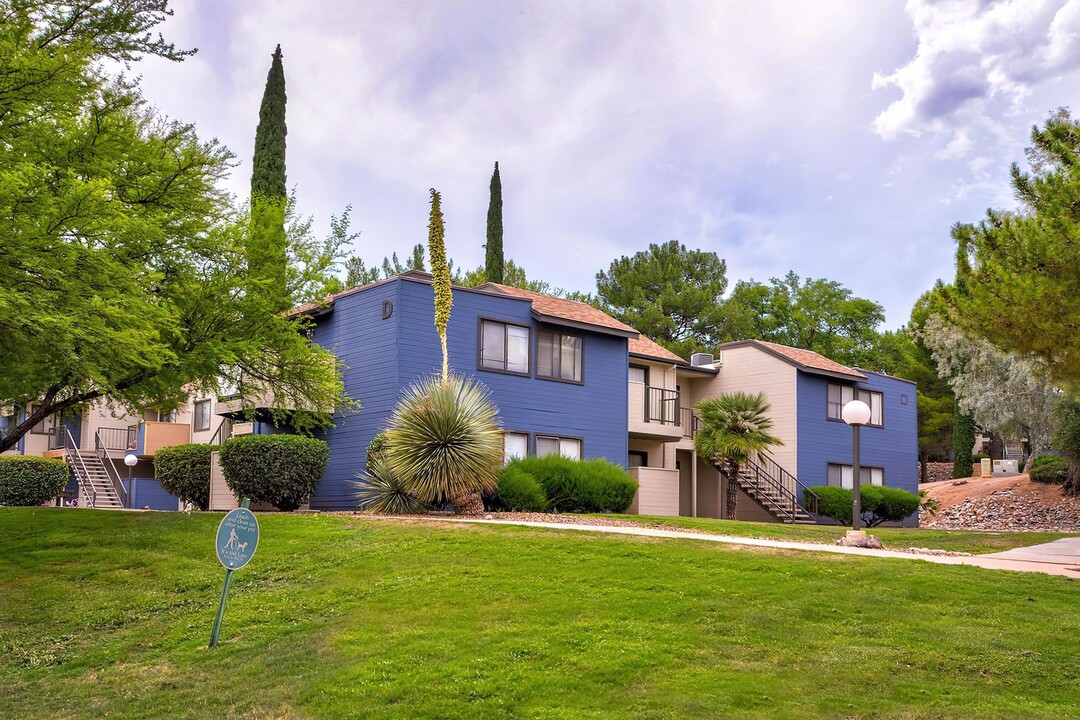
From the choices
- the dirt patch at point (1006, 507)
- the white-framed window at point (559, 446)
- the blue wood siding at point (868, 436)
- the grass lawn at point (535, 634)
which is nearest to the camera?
the grass lawn at point (535, 634)

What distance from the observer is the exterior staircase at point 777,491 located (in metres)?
29.9

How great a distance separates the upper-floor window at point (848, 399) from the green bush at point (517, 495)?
50.8ft

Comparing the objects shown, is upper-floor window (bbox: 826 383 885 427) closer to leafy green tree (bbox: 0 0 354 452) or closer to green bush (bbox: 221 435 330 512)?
green bush (bbox: 221 435 330 512)

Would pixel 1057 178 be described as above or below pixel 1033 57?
below

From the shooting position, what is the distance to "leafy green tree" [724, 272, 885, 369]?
2277 inches

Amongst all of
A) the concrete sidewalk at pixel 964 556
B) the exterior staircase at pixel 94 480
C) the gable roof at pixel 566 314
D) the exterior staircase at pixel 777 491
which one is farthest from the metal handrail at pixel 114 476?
the concrete sidewalk at pixel 964 556

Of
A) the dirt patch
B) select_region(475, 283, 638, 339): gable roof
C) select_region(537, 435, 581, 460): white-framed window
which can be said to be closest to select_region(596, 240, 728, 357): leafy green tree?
the dirt patch

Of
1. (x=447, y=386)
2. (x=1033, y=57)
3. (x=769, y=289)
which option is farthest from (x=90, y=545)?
(x=769, y=289)

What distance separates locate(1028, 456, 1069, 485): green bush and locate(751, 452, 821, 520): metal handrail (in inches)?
538

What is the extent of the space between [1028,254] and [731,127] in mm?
17044

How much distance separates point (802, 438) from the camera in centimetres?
3266

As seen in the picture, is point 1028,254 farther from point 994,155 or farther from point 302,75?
point 302,75

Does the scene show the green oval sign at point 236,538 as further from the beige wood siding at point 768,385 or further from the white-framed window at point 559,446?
the beige wood siding at point 768,385

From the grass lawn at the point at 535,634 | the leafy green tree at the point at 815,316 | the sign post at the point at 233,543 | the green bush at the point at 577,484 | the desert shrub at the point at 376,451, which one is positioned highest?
the leafy green tree at the point at 815,316
